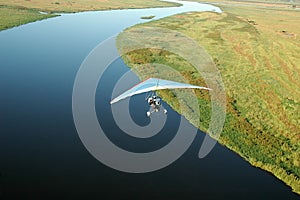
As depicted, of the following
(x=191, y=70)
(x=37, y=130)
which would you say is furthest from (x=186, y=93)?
(x=37, y=130)

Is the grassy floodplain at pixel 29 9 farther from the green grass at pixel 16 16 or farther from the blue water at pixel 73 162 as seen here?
the blue water at pixel 73 162

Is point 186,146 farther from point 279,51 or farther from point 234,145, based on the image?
point 279,51

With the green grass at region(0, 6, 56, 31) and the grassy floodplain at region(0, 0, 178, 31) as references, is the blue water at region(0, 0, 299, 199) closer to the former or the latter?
the green grass at region(0, 6, 56, 31)

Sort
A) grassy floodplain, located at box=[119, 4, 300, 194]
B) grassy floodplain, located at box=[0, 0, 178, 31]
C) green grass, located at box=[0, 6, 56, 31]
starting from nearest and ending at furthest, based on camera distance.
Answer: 1. grassy floodplain, located at box=[119, 4, 300, 194]
2. green grass, located at box=[0, 6, 56, 31]
3. grassy floodplain, located at box=[0, 0, 178, 31]

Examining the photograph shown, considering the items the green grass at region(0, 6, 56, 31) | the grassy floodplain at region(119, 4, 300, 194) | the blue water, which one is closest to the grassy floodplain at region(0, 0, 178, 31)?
the green grass at region(0, 6, 56, 31)

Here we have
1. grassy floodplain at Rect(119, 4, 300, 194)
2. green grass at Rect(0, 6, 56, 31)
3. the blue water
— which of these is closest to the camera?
the blue water

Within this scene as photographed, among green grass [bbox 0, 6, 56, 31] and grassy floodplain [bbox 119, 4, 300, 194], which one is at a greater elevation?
green grass [bbox 0, 6, 56, 31]

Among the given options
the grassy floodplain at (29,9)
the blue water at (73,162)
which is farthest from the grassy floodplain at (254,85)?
the grassy floodplain at (29,9)

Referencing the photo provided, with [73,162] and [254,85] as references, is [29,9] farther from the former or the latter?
[73,162]
